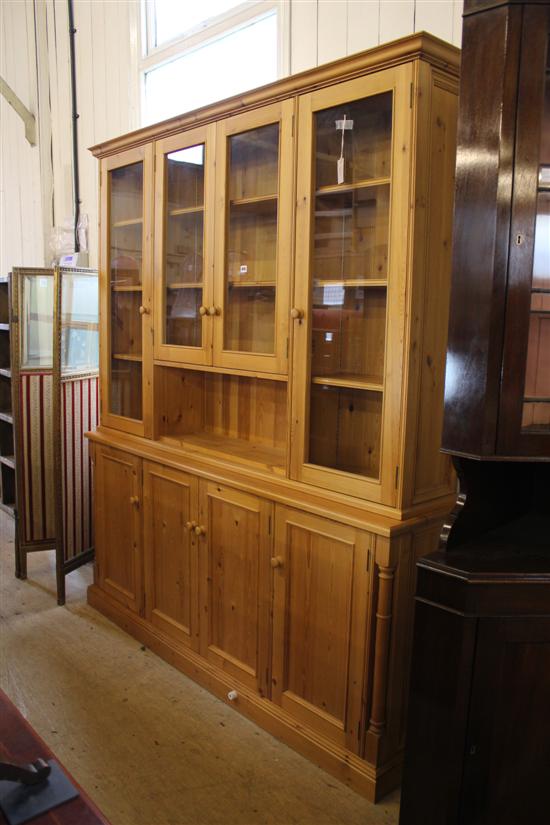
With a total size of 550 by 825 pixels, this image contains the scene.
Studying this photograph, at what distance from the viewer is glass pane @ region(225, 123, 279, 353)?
2229 mm

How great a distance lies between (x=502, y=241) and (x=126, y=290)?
1945mm

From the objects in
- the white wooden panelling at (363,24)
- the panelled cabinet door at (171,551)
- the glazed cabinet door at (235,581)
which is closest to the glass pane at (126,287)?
the panelled cabinet door at (171,551)

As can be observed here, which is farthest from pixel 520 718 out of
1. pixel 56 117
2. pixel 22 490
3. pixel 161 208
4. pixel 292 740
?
pixel 56 117

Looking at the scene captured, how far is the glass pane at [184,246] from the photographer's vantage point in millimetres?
2512

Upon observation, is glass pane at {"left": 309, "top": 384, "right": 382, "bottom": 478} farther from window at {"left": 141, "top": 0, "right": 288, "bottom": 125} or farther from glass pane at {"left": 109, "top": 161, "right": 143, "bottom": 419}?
window at {"left": 141, "top": 0, "right": 288, "bottom": 125}

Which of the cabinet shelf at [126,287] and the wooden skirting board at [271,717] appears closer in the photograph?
the wooden skirting board at [271,717]

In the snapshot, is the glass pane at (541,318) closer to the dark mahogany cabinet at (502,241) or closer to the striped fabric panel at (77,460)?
the dark mahogany cabinet at (502,241)

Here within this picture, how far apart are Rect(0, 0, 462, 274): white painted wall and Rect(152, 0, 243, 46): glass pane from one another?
13 centimetres

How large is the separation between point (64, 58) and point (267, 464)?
10.0ft

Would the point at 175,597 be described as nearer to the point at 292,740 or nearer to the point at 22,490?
the point at 292,740

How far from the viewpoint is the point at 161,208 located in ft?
8.72

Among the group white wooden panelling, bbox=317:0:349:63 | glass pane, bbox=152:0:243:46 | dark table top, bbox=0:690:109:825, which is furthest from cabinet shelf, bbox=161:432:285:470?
glass pane, bbox=152:0:243:46

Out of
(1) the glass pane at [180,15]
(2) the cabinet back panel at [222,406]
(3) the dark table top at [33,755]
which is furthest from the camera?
(1) the glass pane at [180,15]

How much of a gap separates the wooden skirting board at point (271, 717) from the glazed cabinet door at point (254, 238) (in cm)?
119
